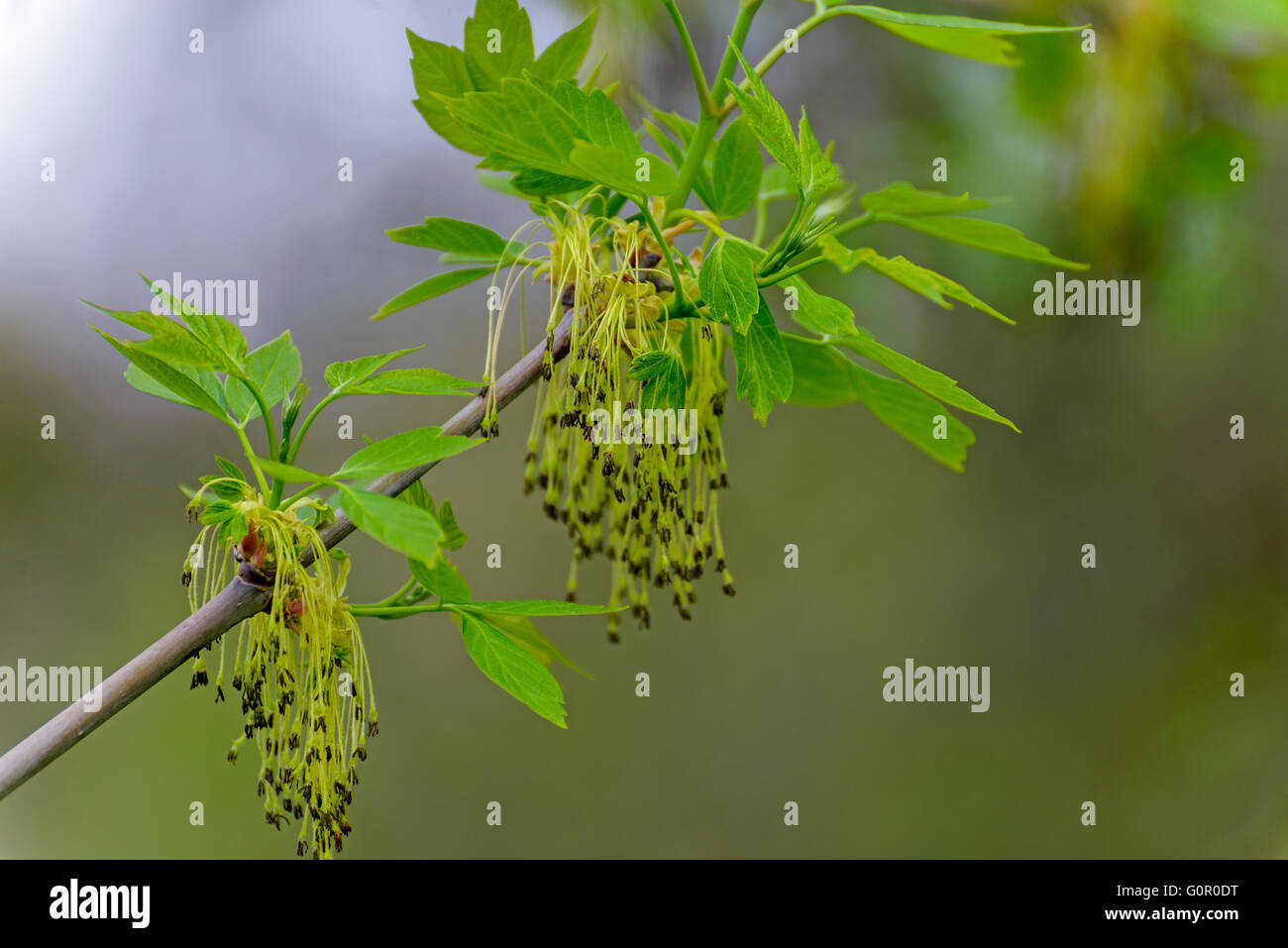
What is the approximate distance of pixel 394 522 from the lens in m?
0.25

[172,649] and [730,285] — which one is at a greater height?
[730,285]

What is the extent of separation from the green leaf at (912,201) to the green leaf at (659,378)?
0.08 metres

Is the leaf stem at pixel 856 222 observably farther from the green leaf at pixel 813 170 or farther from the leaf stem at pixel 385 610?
the leaf stem at pixel 385 610

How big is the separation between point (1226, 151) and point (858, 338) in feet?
2.24

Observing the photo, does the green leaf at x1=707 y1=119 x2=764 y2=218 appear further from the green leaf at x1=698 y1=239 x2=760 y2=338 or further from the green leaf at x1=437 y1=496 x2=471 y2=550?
the green leaf at x1=437 y1=496 x2=471 y2=550

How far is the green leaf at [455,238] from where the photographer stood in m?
0.33

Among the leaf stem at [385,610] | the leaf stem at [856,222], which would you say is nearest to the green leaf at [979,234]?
the leaf stem at [856,222]

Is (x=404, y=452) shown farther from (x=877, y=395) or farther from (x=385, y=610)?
(x=877, y=395)

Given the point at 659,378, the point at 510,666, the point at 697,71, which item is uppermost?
the point at 697,71

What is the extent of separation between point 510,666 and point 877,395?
Answer: 20 centimetres

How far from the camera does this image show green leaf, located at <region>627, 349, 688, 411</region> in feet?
0.98

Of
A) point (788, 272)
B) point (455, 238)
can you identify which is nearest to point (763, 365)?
point (788, 272)

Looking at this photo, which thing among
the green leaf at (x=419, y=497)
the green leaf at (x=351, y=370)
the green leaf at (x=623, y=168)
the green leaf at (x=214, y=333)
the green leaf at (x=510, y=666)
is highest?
the green leaf at (x=623, y=168)

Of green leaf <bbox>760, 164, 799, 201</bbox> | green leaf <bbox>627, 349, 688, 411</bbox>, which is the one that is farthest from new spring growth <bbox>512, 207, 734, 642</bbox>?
green leaf <bbox>760, 164, 799, 201</bbox>
